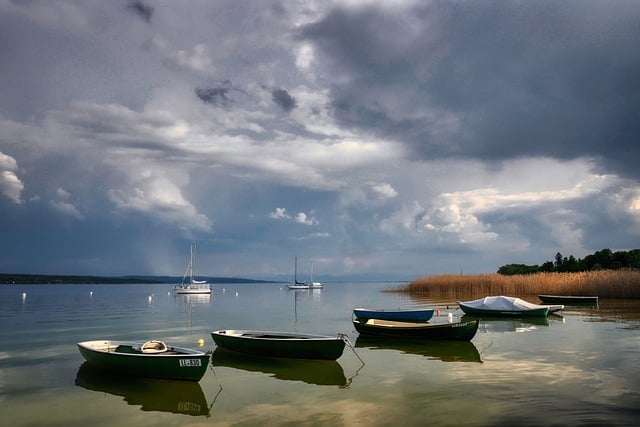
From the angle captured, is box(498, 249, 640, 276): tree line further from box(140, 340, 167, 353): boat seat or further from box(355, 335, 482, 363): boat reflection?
box(140, 340, 167, 353): boat seat

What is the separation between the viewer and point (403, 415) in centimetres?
1282

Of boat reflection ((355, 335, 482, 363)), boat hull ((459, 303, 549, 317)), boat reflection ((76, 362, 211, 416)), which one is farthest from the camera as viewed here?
boat hull ((459, 303, 549, 317))

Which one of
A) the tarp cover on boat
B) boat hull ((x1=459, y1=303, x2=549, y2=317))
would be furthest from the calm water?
the tarp cover on boat

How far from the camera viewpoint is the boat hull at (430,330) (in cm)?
2466

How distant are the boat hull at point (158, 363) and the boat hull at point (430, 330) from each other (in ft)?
39.8

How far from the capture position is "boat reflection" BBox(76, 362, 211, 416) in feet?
46.5

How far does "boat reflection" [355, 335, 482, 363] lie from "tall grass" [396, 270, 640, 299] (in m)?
38.8

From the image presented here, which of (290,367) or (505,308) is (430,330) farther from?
(505,308)

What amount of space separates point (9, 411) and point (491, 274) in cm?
6233

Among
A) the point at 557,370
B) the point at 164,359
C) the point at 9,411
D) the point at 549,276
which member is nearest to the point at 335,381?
the point at 164,359

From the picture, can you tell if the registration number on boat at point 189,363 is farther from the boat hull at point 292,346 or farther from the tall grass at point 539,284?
the tall grass at point 539,284

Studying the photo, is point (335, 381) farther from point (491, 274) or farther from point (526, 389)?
point (491, 274)

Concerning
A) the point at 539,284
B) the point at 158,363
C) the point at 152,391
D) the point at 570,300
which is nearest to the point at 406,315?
the point at 158,363

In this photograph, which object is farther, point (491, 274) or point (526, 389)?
point (491, 274)
